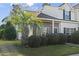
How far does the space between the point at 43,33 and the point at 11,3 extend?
99 cm

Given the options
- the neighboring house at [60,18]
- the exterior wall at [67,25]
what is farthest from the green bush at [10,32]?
the exterior wall at [67,25]

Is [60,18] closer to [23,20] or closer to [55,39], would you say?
[55,39]

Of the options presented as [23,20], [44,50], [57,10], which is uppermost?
[57,10]

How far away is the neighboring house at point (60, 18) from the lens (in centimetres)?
851

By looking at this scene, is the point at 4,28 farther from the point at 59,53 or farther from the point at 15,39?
the point at 59,53

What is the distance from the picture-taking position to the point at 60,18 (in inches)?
339

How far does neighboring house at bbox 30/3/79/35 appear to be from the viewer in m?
8.51

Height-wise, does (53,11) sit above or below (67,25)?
above

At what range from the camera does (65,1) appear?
8531 millimetres

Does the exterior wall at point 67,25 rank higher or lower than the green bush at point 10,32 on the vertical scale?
higher

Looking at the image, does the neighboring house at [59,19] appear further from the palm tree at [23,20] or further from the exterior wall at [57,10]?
the palm tree at [23,20]

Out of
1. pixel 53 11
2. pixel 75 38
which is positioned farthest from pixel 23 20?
pixel 75 38

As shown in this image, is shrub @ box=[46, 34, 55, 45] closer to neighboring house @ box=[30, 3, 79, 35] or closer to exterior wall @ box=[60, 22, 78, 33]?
neighboring house @ box=[30, 3, 79, 35]

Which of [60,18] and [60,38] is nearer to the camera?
[60,38]
